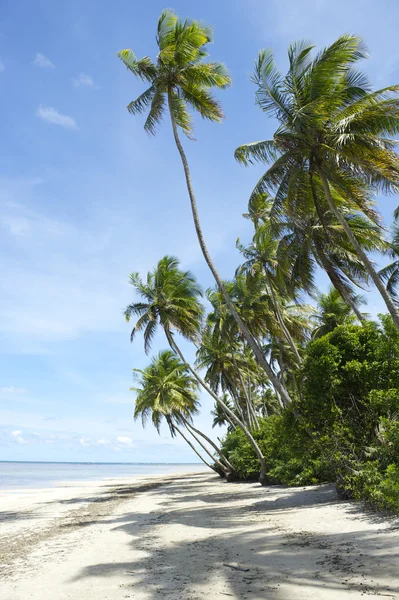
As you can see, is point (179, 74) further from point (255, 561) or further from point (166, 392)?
point (166, 392)

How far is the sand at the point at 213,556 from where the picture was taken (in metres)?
4.68

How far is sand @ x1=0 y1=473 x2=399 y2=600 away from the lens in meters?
4.68

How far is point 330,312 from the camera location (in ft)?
89.0

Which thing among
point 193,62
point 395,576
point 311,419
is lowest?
point 395,576

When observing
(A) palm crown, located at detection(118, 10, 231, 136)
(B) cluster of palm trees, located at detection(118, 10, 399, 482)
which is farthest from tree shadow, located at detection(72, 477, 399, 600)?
(A) palm crown, located at detection(118, 10, 231, 136)

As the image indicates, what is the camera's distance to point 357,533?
23.0 ft

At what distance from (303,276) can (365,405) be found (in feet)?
28.4

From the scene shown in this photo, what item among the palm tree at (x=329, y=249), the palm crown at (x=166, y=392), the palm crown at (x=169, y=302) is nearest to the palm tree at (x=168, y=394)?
the palm crown at (x=166, y=392)

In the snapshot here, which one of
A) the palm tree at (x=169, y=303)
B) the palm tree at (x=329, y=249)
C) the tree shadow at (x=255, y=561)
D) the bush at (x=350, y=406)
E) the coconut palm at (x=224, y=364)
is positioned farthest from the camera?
the coconut palm at (x=224, y=364)

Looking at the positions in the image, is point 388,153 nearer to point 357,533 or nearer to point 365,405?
point 365,405

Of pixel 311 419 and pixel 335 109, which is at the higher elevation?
pixel 335 109

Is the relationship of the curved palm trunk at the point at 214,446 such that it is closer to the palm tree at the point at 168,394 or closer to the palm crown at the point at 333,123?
the palm tree at the point at 168,394

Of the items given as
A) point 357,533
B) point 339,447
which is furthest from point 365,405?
point 357,533

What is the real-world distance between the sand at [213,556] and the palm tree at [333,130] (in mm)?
4972
